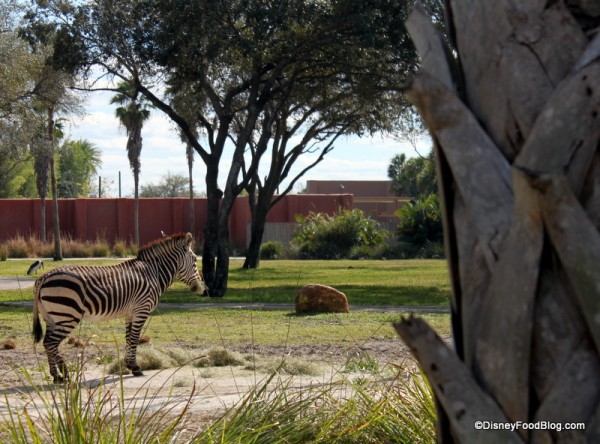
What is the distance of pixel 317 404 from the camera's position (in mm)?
5875

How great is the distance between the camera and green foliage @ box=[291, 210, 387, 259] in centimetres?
4447

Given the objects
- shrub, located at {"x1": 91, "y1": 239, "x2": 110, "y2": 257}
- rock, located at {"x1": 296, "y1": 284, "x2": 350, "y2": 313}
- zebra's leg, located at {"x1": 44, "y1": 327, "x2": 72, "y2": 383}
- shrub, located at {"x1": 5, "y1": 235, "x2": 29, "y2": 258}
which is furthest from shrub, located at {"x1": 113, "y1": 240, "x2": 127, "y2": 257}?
zebra's leg, located at {"x1": 44, "y1": 327, "x2": 72, "y2": 383}

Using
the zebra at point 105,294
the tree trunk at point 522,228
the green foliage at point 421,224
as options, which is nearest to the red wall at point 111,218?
the green foliage at point 421,224

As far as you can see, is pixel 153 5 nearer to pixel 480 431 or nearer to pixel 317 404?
pixel 317 404

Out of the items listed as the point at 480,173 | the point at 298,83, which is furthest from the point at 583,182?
the point at 298,83

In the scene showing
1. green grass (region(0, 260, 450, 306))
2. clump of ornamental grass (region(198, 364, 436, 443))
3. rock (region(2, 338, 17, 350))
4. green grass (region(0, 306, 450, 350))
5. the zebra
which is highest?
the zebra

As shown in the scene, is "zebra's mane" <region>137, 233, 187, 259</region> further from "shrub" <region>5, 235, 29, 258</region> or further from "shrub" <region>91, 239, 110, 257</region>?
"shrub" <region>5, 235, 29, 258</region>

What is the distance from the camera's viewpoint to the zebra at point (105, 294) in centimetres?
991

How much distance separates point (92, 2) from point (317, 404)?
19.9 metres

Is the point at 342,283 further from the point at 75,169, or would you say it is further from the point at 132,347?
the point at 75,169

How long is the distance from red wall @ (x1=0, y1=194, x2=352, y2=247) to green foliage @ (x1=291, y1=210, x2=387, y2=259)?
17.7 feet

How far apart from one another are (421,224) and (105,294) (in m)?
34.7

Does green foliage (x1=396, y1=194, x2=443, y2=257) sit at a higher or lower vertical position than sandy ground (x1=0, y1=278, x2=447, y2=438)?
higher

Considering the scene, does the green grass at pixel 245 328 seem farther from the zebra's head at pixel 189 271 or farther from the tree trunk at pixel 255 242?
the tree trunk at pixel 255 242
